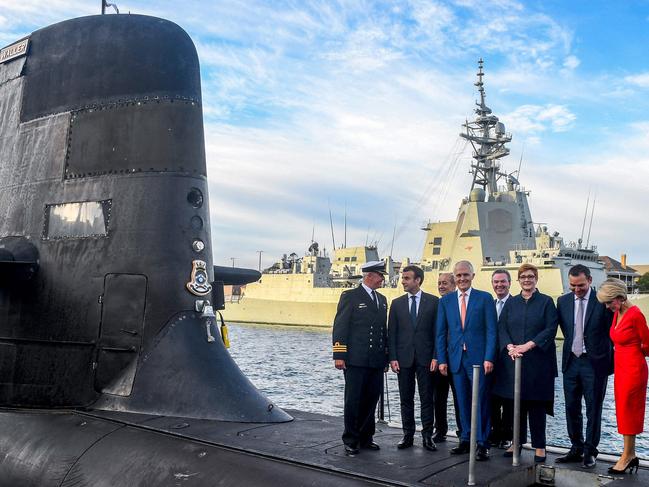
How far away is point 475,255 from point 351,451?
45.2 m

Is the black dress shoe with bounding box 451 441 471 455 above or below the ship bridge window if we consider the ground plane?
below

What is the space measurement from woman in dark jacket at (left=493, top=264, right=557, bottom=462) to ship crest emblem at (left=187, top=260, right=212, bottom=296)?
3133mm

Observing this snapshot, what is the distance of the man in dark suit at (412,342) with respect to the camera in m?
6.02

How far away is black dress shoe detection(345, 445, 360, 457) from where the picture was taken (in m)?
5.37

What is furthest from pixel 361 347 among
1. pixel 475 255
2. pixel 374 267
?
pixel 475 255

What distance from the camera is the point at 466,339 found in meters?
5.80

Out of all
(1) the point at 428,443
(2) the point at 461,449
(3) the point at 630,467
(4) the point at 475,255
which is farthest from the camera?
(4) the point at 475,255

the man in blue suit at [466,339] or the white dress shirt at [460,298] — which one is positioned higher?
the white dress shirt at [460,298]

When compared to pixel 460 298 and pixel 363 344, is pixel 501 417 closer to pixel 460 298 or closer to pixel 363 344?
pixel 460 298

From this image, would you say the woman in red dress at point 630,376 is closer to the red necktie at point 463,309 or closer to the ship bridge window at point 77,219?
the red necktie at point 463,309

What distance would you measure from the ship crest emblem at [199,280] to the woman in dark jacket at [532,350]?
313 centimetres

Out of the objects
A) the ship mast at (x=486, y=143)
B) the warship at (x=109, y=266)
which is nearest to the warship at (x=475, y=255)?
the ship mast at (x=486, y=143)

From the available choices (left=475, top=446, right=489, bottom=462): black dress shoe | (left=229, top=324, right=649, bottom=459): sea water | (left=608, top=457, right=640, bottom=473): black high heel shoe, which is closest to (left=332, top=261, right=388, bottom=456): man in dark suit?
(left=475, top=446, right=489, bottom=462): black dress shoe

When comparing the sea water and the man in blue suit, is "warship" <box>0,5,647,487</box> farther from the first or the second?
the sea water
